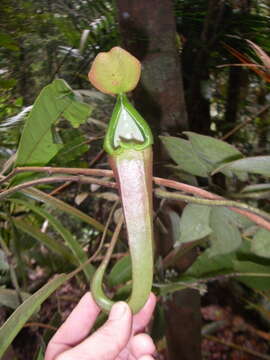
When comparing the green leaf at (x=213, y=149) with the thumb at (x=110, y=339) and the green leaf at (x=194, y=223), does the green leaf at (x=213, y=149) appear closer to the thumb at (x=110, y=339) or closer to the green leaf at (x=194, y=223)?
the green leaf at (x=194, y=223)

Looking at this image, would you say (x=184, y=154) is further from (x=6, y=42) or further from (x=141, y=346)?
(x=6, y=42)

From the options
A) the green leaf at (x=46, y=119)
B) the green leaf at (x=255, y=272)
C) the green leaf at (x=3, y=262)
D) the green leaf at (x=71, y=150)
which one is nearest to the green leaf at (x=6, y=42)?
the green leaf at (x=71, y=150)

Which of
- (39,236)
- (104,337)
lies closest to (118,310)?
(104,337)

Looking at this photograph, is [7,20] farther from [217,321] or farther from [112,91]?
[217,321]

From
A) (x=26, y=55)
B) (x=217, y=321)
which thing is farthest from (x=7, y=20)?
(x=217, y=321)

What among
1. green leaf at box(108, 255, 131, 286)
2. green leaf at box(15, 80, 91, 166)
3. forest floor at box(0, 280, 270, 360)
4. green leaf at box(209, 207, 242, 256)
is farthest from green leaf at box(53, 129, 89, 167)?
forest floor at box(0, 280, 270, 360)
